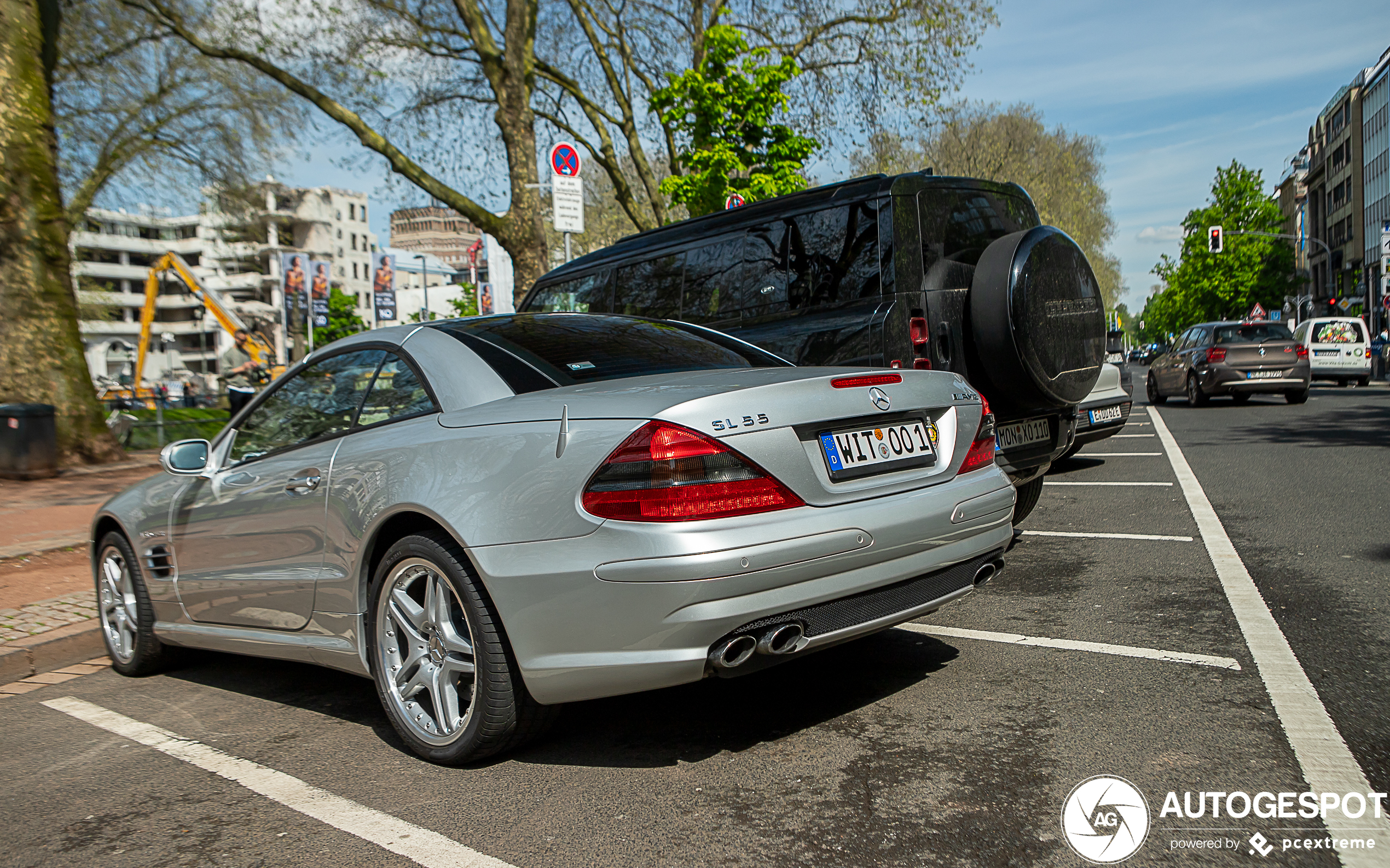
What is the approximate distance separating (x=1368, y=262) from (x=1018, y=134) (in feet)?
95.7

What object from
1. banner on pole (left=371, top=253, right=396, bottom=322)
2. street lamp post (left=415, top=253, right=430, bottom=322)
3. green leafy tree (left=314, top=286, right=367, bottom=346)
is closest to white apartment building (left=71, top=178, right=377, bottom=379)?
green leafy tree (left=314, top=286, right=367, bottom=346)

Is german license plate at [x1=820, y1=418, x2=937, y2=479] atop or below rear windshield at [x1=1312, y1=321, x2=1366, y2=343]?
below

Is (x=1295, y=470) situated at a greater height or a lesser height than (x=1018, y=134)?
lesser

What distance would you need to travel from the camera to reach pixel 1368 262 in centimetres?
6419

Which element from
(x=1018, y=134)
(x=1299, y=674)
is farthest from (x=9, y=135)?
(x=1018, y=134)

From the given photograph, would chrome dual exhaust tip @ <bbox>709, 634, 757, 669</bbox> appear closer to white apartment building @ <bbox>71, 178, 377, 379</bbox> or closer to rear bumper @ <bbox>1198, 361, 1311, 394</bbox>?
rear bumper @ <bbox>1198, 361, 1311, 394</bbox>

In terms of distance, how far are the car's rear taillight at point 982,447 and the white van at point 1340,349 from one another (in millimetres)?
24484

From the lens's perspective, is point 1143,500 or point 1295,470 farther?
point 1295,470

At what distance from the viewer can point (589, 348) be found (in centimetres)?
380

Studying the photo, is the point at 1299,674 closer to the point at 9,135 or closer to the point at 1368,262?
the point at 9,135

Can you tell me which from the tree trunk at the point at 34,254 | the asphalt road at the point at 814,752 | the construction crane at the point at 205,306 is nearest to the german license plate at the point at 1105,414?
the asphalt road at the point at 814,752

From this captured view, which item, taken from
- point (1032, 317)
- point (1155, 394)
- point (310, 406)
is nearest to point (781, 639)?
point (310, 406)

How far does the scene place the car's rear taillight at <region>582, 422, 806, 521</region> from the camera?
2844 millimetres

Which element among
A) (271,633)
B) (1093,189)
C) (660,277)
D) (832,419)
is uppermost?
(1093,189)
